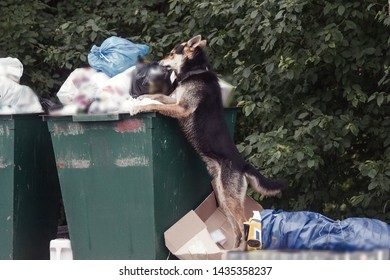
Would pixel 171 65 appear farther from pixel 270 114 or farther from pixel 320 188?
pixel 320 188

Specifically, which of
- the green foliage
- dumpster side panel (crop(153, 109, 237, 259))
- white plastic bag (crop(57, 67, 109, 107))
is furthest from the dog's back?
the green foliage

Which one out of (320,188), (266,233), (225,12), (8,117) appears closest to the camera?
(266,233)

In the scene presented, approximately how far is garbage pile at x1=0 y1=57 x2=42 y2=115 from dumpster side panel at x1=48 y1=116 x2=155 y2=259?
1.16 ft

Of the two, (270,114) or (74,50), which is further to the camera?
(74,50)

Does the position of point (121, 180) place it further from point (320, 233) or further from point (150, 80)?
point (320, 233)

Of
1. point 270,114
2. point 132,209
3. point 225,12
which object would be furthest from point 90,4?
point 132,209

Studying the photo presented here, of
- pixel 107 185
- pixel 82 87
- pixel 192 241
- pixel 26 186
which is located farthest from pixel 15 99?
pixel 192 241

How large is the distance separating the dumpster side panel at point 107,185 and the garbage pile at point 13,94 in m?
0.35

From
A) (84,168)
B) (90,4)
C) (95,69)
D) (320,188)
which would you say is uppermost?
(90,4)

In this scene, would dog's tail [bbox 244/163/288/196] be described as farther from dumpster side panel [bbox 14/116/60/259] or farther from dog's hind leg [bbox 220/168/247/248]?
dumpster side panel [bbox 14/116/60/259]

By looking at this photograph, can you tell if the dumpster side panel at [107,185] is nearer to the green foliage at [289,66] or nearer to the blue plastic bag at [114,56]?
the blue plastic bag at [114,56]

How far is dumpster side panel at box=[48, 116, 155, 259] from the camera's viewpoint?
527 centimetres
